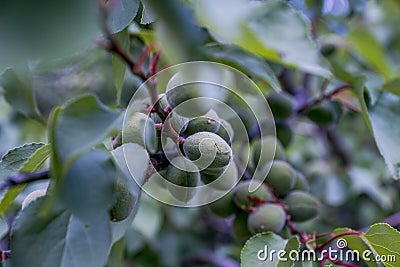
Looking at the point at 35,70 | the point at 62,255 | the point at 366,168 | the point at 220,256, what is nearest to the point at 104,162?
the point at 62,255

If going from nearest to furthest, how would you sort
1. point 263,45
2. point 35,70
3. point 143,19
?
1. point 263,45
2. point 143,19
3. point 35,70

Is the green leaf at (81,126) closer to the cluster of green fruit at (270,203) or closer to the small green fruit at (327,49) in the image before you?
the cluster of green fruit at (270,203)

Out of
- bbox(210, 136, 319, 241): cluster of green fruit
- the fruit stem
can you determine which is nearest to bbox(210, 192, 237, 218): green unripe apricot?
bbox(210, 136, 319, 241): cluster of green fruit

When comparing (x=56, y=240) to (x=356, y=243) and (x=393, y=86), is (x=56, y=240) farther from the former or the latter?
(x=393, y=86)

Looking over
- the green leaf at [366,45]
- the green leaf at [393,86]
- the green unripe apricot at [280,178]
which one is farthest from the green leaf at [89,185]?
the green leaf at [366,45]

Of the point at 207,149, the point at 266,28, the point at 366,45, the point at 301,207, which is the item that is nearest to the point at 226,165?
the point at 207,149

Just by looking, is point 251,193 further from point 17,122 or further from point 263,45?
point 17,122

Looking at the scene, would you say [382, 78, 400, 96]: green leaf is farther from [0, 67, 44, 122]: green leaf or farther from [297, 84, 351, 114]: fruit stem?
[0, 67, 44, 122]: green leaf
